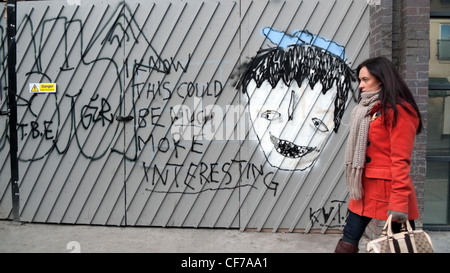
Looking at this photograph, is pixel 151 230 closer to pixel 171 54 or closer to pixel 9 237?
pixel 9 237

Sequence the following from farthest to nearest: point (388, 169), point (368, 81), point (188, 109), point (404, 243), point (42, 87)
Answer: point (42, 87)
point (188, 109)
point (368, 81)
point (388, 169)
point (404, 243)

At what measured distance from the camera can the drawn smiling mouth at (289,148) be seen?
368 cm

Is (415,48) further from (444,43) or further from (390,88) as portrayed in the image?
(390,88)

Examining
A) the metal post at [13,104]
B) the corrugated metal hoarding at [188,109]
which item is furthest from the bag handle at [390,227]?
the metal post at [13,104]

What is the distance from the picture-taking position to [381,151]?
210 centimetres

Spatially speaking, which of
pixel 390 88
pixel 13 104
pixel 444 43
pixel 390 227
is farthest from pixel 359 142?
pixel 13 104

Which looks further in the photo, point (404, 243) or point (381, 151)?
point (381, 151)

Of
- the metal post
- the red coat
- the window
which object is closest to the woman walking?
the red coat

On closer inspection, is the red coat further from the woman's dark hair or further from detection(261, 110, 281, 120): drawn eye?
detection(261, 110, 281, 120): drawn eye

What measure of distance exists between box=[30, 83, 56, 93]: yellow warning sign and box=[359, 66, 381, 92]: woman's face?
355cm

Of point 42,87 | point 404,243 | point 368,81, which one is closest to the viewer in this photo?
point 404,243

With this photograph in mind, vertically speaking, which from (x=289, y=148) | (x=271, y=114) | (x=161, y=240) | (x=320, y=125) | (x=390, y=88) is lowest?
(x=161, y=240)

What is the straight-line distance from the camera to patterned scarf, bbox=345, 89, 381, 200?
214 centimetres

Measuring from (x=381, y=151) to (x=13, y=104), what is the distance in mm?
4256
